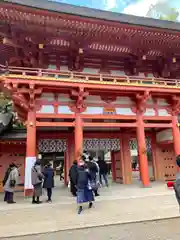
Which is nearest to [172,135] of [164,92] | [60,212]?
[164,92]

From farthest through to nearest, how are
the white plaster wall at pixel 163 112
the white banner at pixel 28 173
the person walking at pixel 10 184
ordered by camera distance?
the white plaster wall at pixel 163 112 → the white banner at pixel 28 173 → the person walking at pixel 10 184

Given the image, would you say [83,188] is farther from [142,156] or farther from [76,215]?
[142,156]

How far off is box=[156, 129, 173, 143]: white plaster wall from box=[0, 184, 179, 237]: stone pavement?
5356 millimetres

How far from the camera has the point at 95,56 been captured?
36.7 feet

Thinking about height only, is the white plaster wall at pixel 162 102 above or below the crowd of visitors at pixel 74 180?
above

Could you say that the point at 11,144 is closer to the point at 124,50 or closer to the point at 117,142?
the point at 117,142

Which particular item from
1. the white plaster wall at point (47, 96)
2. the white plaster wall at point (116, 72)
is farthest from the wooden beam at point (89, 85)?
the white plaster wall at point (116, 72)

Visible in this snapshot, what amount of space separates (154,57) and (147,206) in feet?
29.3

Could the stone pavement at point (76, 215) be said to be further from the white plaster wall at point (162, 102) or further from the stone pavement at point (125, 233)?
the white plaster wall at point (162, 102)

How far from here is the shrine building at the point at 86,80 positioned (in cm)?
887

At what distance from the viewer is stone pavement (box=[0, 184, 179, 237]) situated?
4.51 m

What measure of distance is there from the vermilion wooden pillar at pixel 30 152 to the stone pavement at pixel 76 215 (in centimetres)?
166

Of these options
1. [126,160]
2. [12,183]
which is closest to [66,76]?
[12,183]

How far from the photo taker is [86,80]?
945 cm
